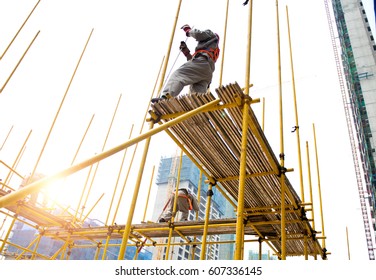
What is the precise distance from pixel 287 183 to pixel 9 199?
4501 millimetres

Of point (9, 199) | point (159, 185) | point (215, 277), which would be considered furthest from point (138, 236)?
point (159, 185)

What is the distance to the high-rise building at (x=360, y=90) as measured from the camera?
2312 centimetres

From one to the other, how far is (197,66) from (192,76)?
0.20m

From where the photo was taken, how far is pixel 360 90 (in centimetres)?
2630

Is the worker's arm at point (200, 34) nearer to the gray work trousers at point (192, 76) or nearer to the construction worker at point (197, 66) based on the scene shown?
the construction worker at point (197, 66)

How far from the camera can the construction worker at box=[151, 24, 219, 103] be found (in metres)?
4.13

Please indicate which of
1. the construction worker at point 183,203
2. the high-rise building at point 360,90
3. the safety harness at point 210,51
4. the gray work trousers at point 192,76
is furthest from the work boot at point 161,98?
the high-rise building at point 360,90

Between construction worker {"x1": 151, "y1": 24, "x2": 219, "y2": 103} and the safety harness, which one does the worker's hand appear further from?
the safety harness

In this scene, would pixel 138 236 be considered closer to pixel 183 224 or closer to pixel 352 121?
pixel 183 224

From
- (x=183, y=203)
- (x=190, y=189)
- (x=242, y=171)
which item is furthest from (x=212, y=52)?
(x=190, y=189)

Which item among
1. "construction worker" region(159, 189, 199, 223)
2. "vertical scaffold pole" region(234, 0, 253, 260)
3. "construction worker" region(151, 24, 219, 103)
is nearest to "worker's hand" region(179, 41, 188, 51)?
"construction worker" region(151, 24, 219, 103)

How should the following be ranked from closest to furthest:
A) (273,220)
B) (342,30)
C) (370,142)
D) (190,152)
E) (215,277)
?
(215,277) → (190,152) → (273,220) → (370,142) → (342,30)

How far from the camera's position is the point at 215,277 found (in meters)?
2.17

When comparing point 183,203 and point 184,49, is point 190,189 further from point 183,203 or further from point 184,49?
point 184,49
